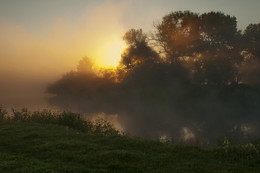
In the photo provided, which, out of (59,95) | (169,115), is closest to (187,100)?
(169,115)

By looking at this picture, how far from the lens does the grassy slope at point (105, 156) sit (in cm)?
1452

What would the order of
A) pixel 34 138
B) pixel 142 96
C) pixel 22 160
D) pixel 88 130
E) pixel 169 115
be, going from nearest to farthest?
pixel 22 160 < pixel 34 138 < pixel 88 130 < pixel 169 115 < pixel 142 96

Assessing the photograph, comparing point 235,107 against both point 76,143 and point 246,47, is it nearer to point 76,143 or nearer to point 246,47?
point 246,47

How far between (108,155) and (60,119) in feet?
45.0

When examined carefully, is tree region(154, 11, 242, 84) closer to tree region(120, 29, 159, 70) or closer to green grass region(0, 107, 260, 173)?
tree region(120, 29, 159, 70)

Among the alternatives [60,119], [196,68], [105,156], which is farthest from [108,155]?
[196,68]

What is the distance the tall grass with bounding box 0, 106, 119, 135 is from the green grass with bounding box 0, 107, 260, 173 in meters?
4.83

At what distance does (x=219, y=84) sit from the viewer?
6625 cm

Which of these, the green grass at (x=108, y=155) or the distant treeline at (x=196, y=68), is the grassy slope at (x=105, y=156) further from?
the distant treeline at (x=196, y=68)

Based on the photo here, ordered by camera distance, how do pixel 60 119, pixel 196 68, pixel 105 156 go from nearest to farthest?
pixel 105 156 → pixel 60 119 → pixel 196 68

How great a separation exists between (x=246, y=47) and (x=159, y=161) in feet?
186

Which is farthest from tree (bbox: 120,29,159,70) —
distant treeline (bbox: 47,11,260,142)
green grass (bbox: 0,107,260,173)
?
green grass (bbox: 0,107,260,173)

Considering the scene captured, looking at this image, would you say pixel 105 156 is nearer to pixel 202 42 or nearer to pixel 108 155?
pixel 108 155

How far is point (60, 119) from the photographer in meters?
29.2
